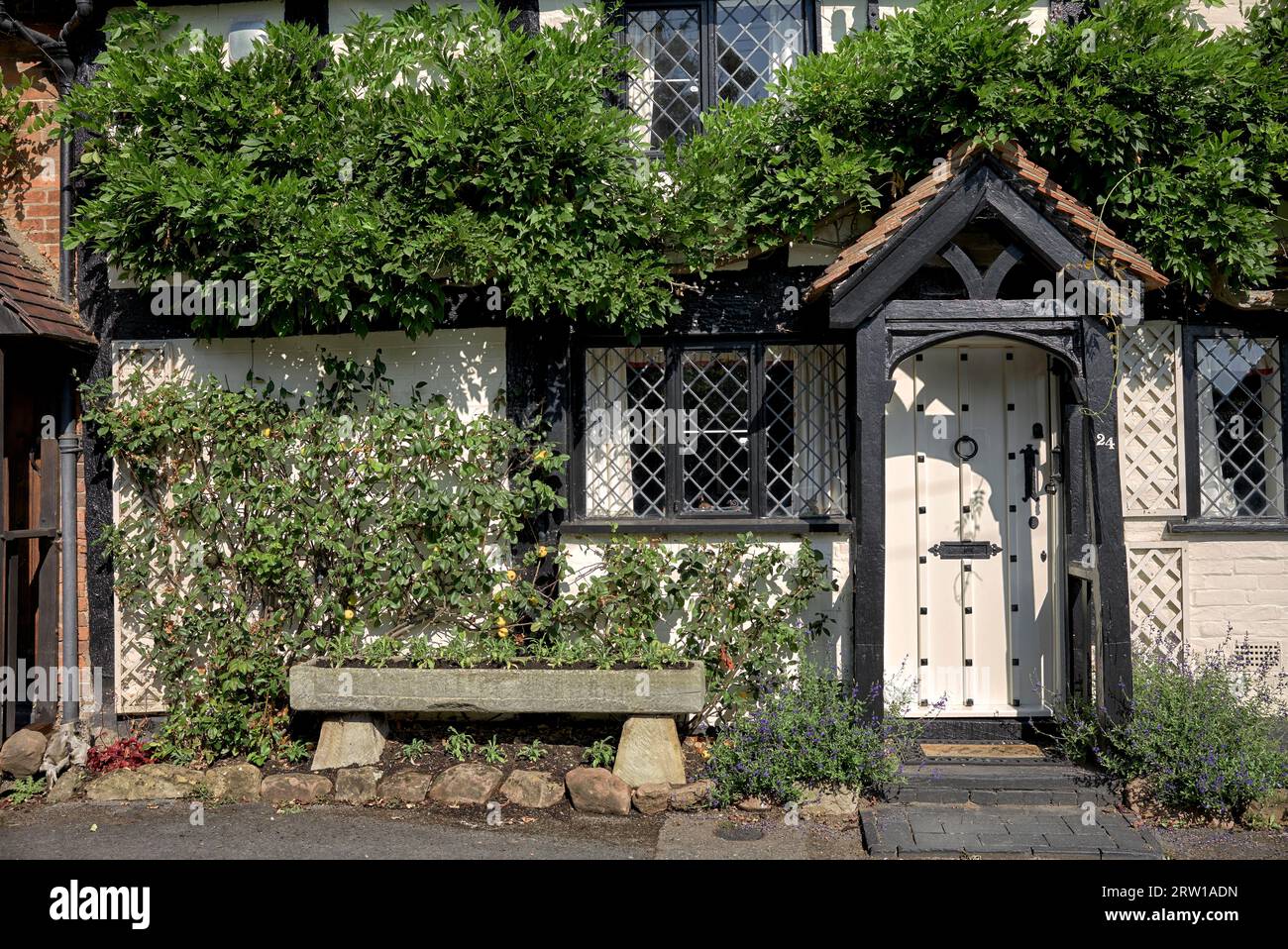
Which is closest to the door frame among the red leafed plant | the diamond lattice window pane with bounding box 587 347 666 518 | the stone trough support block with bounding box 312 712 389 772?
the diamond lattice window pane with bounding box 587 347 666 518

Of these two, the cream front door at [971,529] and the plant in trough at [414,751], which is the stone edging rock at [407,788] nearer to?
Result: the plant in trough at [414,751]

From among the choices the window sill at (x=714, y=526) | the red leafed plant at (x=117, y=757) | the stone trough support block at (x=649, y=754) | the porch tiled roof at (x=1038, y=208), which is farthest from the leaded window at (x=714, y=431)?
the red leafed plant at (x=117, y=757)

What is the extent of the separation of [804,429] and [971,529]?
4.33 ft

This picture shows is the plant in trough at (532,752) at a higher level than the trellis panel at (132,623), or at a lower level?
lower

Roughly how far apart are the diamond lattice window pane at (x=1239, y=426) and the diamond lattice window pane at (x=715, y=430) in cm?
313

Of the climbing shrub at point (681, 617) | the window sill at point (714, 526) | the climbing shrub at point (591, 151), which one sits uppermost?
the climbing shrub at point (591, 151)

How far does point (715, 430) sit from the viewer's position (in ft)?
22.1

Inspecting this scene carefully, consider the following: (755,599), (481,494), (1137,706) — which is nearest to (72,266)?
(481,494)

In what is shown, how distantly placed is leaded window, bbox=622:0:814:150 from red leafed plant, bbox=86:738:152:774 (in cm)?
547

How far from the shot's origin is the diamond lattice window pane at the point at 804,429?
21.8 ft

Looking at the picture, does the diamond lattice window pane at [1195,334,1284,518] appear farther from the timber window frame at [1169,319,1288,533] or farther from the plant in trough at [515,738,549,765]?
the plant in trough at [515,738,549,765]

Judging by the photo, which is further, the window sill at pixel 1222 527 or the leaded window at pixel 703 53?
the leaded window at pixel 703 53

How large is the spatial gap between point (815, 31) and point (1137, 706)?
16.0 ft

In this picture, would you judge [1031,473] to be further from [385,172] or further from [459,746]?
[385,172]
